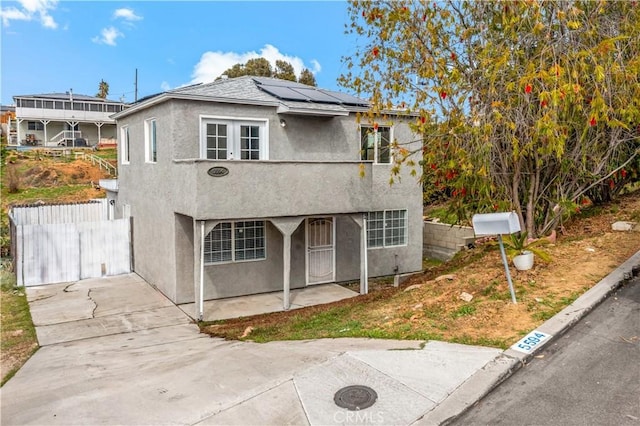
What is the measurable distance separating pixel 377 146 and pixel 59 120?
43197 millimetres

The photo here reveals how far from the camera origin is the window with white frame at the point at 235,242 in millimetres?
13094

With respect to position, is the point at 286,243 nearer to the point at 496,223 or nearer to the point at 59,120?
the point at 496,223

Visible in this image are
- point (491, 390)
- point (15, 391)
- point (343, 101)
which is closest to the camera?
point (491, 390)

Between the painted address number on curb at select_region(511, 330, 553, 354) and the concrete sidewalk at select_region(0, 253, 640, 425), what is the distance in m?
0.15

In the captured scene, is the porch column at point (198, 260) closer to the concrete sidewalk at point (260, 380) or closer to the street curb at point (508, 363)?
the concrete sidewalk at point (260, 380)

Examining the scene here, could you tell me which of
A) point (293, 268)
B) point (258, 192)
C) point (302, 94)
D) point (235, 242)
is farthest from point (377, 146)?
point (235, 242)

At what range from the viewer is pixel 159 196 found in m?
13.7

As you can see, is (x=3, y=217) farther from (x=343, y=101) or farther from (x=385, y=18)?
(x=385, y=18)

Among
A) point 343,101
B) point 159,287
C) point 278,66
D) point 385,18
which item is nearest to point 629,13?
point 385,18

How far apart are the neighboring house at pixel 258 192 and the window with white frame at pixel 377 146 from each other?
4 centimetres

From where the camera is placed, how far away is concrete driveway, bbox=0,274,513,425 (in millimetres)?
4973

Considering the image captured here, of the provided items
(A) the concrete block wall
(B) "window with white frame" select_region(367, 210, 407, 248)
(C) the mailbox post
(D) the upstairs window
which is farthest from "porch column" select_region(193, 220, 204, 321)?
(A) the concrete block wall

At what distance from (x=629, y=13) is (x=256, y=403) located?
10.1 meters

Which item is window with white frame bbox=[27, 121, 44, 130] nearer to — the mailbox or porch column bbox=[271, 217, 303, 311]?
porch column bbox=[271, 217, 303, 311]
